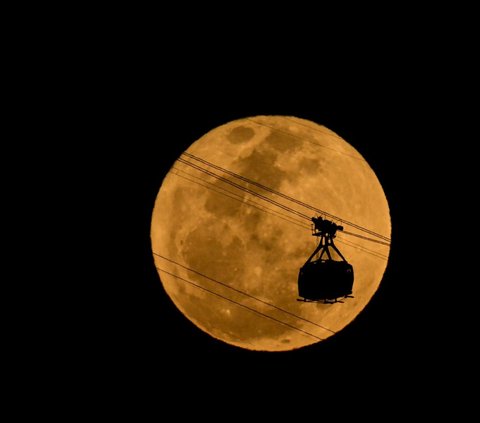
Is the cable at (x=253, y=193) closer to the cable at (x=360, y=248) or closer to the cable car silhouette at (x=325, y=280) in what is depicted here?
the cable at (x=360, y=248)

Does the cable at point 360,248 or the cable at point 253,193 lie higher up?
the cable at point 253,193

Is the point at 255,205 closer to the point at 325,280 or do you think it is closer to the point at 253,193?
the point at 253,193

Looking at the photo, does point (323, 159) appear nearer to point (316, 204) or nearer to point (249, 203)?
point (316, 204)

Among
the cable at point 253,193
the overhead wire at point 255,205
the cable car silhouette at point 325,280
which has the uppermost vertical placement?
the cable at point 253,193

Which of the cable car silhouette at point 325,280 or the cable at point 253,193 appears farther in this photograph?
the cable at point 253,193

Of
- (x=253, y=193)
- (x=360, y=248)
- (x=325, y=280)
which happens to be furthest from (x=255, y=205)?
(x=325, y=280)

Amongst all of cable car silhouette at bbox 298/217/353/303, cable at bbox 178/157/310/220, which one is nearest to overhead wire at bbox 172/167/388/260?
cable at bbox 178/157/310/220

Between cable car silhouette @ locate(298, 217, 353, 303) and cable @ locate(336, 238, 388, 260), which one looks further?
cable @ locate(336, 238, 388, 260)

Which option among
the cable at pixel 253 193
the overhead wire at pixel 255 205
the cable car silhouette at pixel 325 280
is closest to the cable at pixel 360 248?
the overhead wire at pixel 255 205

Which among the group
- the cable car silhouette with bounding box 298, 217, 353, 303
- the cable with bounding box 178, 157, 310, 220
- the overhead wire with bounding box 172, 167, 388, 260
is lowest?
the cable car silhouette with bounding box 298, 217, 353, 303

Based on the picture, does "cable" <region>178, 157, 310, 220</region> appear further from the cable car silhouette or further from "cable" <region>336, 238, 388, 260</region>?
the cable car silhouette

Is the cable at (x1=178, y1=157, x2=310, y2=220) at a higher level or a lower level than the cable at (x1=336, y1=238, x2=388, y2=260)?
higher

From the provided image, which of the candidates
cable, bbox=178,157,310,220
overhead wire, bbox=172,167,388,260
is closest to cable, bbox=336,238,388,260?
overhead wire, bbox=172,167,388,260
